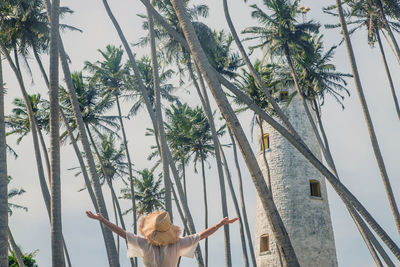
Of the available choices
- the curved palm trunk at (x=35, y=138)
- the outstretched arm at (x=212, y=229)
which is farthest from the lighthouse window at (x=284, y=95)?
the outstretched arm at (x=212, y=229)

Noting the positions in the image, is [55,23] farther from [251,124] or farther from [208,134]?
[208,134]

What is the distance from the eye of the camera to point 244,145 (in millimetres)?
9797

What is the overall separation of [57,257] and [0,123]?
10.2 feet

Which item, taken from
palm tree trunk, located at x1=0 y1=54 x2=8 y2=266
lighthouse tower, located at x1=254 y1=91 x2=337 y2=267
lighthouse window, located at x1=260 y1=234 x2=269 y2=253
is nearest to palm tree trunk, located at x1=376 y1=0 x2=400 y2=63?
lighthouse tower, located at x1=254 y1=91 x2=337 y2=267

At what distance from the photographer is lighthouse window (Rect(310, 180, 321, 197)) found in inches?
1153

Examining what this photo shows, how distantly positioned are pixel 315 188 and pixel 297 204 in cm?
240

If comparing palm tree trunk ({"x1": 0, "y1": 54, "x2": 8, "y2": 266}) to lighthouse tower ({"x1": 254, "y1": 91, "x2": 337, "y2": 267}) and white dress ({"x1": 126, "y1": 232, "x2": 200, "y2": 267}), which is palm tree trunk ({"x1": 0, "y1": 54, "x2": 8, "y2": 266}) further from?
lighthouse tower ({"x1": 254, "y1": 91, "x2": 337, "y2": 267})

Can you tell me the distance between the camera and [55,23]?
13.3m

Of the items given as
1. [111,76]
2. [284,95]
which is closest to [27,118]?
[111,76]

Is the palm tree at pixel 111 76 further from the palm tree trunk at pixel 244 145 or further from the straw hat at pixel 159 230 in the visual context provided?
the straw hat at pixel 159 230

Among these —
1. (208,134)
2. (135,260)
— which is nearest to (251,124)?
(208,134)

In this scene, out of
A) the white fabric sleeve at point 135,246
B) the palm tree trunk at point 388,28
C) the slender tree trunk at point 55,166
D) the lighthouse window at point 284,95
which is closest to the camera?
the white fabric sleeve at point 135,246

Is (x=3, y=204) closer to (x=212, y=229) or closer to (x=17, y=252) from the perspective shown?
(x=212, y=229)

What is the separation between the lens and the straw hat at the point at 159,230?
4660mm
